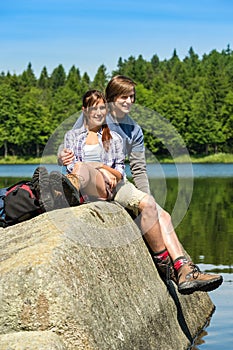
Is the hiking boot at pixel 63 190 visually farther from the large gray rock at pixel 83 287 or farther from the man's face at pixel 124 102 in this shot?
the man's face at pixel 124 102

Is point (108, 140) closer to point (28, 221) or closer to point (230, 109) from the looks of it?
point (28, 221)

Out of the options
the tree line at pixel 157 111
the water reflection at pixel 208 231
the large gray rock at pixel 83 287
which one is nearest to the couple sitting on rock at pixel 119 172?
the large gray rock at pixel 83 287

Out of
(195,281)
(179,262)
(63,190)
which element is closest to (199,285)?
(195,281)

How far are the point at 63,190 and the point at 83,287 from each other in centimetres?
138

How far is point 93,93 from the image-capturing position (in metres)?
7.35

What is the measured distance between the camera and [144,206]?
7.05 m

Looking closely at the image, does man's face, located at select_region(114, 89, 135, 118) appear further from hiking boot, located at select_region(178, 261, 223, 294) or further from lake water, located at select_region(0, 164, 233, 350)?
hiking boot, located at select_region(178, 261, 223, 294)

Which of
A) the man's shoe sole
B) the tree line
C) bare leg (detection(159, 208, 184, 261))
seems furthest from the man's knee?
the tree line

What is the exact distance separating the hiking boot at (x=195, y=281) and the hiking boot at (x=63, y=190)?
1.16m

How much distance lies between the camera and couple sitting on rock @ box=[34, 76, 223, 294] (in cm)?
675

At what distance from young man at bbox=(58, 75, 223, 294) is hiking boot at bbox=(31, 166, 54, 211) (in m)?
0.86

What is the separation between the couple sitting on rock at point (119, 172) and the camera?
266 inches

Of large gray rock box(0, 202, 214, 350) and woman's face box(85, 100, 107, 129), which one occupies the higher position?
woman's face box(85, 100, 107, 129)

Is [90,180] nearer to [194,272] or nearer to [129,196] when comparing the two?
[129,196]
